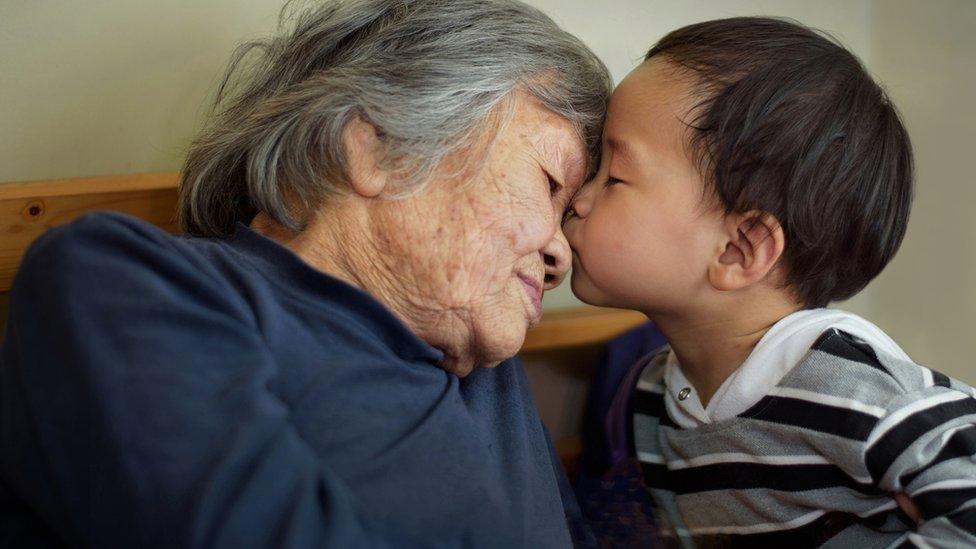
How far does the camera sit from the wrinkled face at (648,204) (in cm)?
134

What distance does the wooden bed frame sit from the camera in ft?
4.58

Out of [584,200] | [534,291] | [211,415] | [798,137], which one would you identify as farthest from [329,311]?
[798,137]

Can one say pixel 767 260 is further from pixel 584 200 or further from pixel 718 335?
pixel 584 200

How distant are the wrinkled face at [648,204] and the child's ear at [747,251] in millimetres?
20

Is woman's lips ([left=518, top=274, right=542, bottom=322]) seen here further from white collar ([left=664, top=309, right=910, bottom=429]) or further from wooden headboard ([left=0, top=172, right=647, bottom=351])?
wooden headboard ([left=0, top=172, right=647, bottom=351])

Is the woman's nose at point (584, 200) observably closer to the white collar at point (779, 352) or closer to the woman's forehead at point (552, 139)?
the woman's forehead at point (552, 139)

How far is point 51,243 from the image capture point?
2.95 feet

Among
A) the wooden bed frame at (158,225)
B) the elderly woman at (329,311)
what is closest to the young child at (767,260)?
the elderly woman at (329,311)

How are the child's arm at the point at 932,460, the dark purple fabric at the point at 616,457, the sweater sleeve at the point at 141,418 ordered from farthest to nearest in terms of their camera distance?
Answer: the dark purple fabric at the point at 616,457 < the child's arm at the point at 932,460 < the sweater sleeve at the point at 141,418

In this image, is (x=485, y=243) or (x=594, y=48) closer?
(x=485, y=243)

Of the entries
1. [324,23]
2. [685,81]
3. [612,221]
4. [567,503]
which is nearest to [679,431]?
[567,503]

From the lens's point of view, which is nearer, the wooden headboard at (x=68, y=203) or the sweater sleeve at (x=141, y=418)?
the sweater sleeve at (x=141, y=418)

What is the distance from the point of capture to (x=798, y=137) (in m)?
1.30

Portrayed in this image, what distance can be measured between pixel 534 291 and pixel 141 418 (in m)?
0.59
